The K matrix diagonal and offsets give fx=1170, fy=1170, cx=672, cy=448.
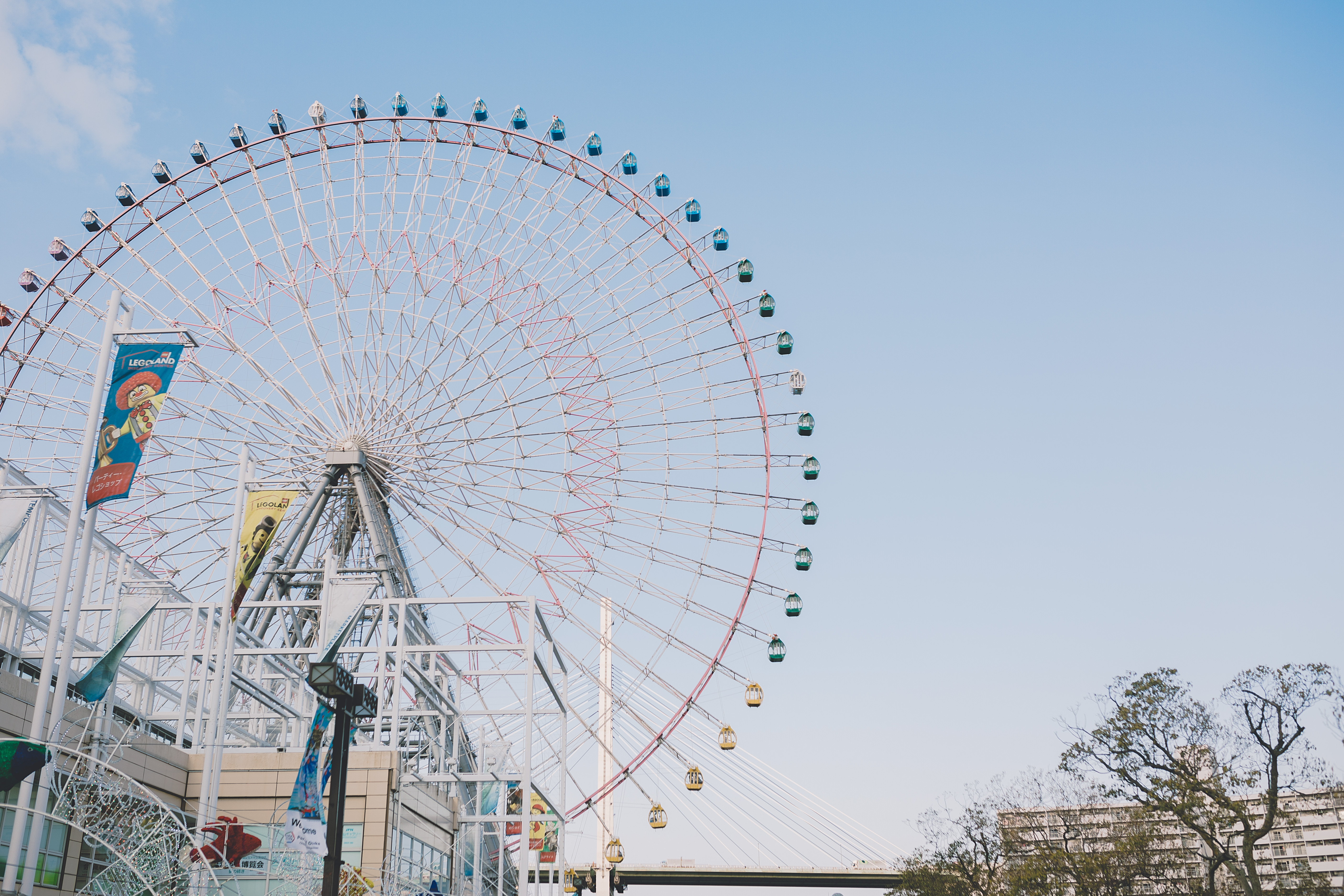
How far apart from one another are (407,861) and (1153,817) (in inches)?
929

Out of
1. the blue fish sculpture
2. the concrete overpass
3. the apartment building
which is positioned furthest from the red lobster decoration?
the concrete overpass

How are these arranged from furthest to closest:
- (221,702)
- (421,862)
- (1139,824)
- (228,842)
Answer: (1139,824)
(421,862)
(221,702)
(228,842)

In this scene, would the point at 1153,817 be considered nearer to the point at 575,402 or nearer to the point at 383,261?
the point at 575,402

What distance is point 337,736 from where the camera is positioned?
1397cm

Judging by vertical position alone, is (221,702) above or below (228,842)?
above

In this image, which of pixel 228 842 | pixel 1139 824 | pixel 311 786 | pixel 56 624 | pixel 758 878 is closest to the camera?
pixel 56 624

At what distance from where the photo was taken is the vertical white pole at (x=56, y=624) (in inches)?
673

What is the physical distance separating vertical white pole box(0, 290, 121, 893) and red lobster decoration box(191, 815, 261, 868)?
2654 mm

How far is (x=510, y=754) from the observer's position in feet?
116

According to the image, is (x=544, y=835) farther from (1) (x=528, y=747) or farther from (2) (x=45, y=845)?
(2) (x=45, y=845)

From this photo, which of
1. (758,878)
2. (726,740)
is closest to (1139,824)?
(726,740)

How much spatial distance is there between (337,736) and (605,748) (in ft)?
73.4

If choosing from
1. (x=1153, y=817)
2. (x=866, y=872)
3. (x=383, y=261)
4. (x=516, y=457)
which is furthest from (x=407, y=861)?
(x=866, y=872)

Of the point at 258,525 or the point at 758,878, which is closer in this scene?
the point at 258,525
